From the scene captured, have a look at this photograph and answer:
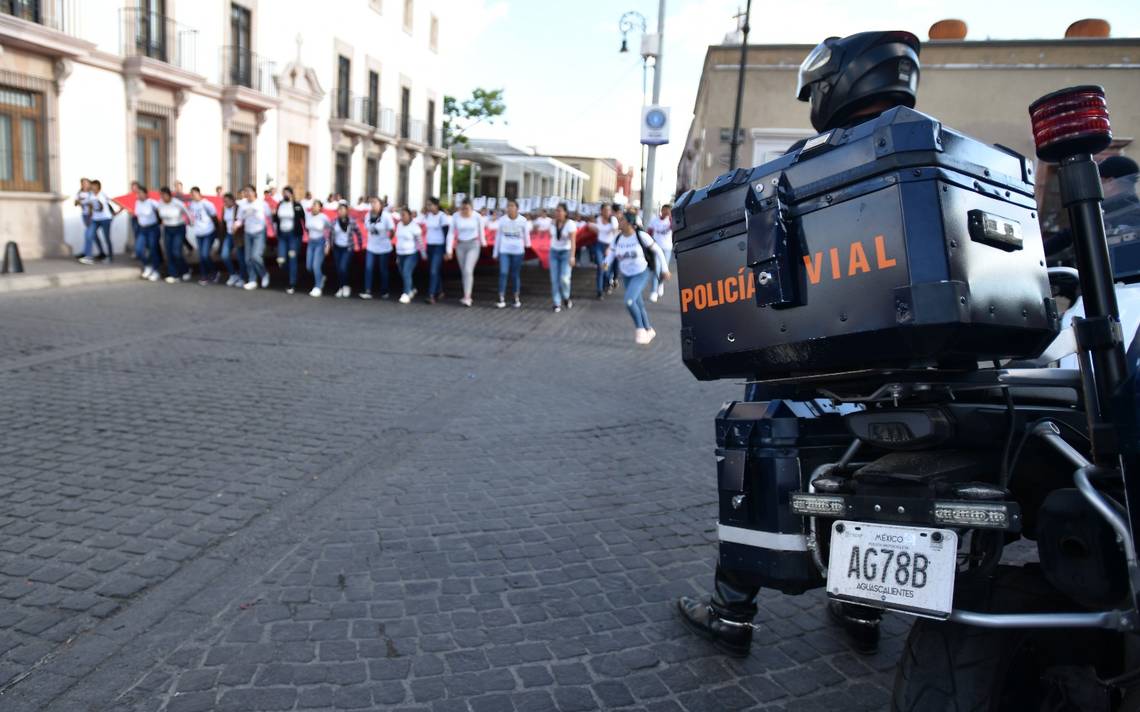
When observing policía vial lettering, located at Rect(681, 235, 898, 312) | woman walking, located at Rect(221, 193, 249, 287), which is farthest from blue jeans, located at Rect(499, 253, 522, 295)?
policía vial lettering, located at Rect(681, 235, 898, 312)

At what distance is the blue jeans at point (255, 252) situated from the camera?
15.3 m

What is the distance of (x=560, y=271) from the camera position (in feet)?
48.7

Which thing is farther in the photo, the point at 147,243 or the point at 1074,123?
the point at 147,243

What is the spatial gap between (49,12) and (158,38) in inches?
145

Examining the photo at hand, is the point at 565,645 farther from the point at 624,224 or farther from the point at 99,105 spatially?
the point at 99,105

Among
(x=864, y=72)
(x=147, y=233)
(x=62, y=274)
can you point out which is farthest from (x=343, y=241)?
(x=864, y=72)

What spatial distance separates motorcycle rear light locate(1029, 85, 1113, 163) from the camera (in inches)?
73.8

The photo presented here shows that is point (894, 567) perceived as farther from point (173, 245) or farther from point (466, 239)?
point (173, 245)

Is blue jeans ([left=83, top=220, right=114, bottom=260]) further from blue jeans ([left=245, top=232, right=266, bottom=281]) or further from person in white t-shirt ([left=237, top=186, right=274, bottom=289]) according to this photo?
blue jeans ([left=245, top=232, right=266, bottom=281])

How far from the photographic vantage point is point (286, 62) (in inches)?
1052

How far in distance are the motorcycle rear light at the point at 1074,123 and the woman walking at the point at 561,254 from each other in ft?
40.8

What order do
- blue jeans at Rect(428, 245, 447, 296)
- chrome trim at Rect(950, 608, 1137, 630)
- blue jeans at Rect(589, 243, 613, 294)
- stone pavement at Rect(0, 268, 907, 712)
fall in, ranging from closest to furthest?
chrome trim at Rect(950, 608, 1137, 630)
stone pavement at Rect(0, 268, 907, 712)
blue jeans at Rect(428, 245, 447, 296)
blue jeans at Rect(589, 243, 613, 294)

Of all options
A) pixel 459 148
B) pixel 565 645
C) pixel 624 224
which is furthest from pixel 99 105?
pixel 459 148

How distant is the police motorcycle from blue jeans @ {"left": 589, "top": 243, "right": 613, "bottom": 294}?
1345 centimetres
